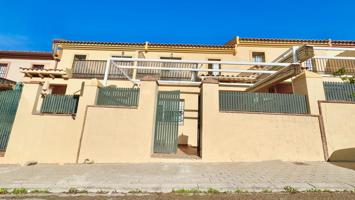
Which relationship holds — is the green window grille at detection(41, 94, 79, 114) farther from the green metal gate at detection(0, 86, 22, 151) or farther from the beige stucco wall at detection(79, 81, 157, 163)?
the green metal gate at detection(0, 86, 22, 151)

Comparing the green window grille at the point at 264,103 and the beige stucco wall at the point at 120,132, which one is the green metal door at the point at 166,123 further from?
the green window grille at the point at 264,103

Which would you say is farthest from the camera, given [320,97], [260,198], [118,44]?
[118,44]

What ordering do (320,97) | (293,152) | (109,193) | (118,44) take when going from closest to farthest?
(109,193), (293,152), (320,97), (118,44)

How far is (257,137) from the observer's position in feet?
22.1

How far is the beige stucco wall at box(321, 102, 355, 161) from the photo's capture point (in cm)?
654

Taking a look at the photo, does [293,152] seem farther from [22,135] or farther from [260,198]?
→ [22,135]

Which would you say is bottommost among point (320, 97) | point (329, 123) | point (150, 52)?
point (329, 123)

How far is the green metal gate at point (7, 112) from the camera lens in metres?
6.95

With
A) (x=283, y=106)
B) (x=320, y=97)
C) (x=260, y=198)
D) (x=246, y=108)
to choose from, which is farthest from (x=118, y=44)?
(x=260, y=198)

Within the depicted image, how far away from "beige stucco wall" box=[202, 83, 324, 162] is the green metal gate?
24.5 ft

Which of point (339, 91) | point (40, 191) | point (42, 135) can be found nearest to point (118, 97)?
point (42, 135)

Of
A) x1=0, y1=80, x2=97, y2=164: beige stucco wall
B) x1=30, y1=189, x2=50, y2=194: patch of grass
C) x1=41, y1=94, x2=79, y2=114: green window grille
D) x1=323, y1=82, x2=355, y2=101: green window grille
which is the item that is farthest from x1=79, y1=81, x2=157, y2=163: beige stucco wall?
x1=323, y1=82, x2=355, y2=101: green window grille

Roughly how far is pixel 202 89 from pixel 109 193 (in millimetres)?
4917

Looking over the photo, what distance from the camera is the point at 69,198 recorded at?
3400mm
